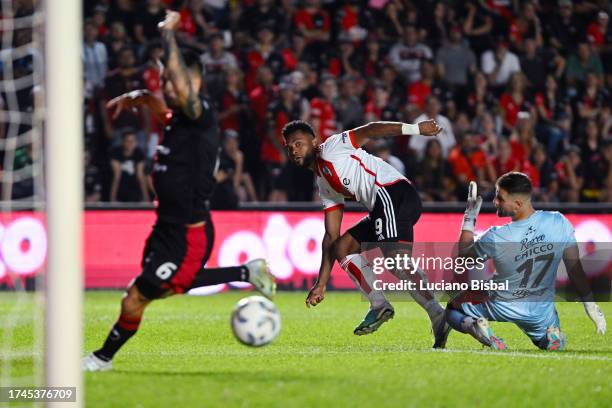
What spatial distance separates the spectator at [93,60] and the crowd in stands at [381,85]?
0.07ft

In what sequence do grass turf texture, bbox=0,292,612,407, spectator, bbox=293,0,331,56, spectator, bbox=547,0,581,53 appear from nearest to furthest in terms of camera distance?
grass turf texture, bbox=0,292,612,407
spectator, bbox=293,0,331,56
spectator, bbox=547,0,581,53

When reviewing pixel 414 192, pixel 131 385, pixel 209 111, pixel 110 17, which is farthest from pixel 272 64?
pixel 131 385

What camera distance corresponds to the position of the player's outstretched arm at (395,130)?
9039 millimetres

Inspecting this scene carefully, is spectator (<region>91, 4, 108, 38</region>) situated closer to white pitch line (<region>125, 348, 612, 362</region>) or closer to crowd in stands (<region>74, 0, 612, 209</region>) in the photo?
crowd in stands (<region>74, 0, 612, 209</region>)

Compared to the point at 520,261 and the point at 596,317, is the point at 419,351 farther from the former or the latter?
the point at 596,317

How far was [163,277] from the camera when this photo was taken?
7477mm

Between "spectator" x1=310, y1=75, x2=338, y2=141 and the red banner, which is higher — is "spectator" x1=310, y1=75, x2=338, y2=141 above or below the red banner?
above

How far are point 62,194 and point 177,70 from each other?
1.86 metres

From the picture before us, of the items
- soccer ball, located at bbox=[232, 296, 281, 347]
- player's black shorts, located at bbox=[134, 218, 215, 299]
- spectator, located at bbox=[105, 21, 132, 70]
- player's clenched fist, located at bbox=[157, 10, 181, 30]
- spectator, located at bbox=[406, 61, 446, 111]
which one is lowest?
soccer ball, located at bbox=[232, 296, 281, 347]

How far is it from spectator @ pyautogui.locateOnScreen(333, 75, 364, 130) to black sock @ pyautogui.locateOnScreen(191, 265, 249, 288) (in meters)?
10.5

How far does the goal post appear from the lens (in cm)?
548

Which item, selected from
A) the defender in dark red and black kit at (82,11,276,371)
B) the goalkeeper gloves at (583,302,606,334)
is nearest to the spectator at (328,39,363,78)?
the goalkeeper gloves at (583,302,606,334)

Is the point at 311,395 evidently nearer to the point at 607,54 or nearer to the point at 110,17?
the point at 110,17

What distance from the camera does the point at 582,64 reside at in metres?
20.6
